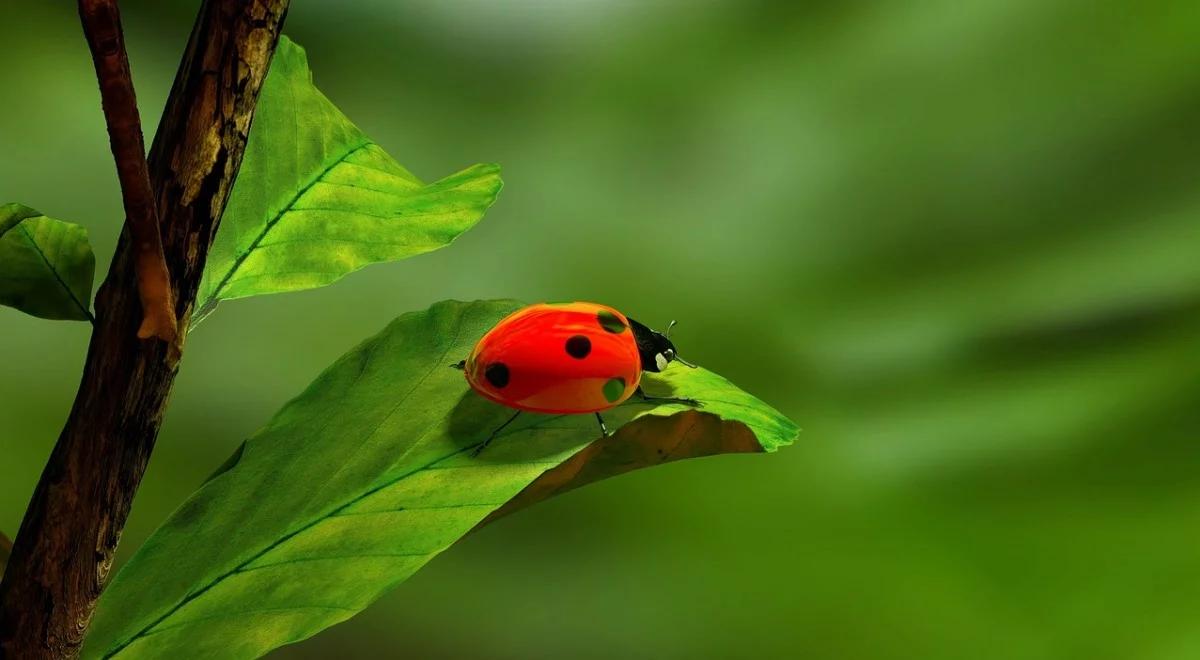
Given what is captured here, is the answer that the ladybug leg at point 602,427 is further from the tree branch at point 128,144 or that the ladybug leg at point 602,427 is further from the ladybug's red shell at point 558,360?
the tree branch at point 128,144

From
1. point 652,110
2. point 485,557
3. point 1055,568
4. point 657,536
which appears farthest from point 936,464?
point 652,110

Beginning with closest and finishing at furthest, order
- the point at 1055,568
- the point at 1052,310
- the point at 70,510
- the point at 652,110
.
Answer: the point at 70,510, the point at 1055,568, the point at 1052,310, the point at 652,110

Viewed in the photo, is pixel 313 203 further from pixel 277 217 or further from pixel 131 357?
pixel 131 357

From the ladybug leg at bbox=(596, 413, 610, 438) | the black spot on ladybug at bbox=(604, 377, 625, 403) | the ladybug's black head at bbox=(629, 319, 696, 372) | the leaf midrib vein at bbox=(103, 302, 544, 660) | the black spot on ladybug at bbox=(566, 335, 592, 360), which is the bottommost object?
the leaf midrib vein at bbox=(103, 302, 544, 660)

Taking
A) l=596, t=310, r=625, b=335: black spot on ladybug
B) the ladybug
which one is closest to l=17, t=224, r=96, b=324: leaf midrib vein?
the ladybug

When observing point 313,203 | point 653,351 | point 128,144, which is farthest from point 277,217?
point 653,351

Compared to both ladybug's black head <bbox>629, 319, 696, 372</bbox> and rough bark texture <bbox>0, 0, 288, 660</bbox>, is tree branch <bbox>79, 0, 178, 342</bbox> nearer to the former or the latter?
rough bark texture <bbox>0, 0, 288, 660</bbox>

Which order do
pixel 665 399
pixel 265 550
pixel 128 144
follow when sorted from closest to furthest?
pixel 128 144, pixel 265 550, pixel 665 399

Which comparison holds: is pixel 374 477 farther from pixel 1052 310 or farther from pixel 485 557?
pixel 1052 310
